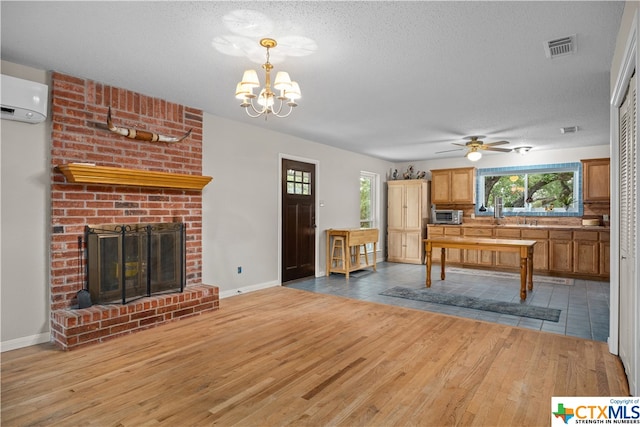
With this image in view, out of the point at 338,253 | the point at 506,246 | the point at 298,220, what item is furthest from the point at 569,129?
the point at 298,220

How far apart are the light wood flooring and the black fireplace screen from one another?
50cm

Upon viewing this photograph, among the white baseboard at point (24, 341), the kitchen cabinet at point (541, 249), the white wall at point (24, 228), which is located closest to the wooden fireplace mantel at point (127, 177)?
the white wall at point (24, 228)

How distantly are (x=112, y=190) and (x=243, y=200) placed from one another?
1.69 m

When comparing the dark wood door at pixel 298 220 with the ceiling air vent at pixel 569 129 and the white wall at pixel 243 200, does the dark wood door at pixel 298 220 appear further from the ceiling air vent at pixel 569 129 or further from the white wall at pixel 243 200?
the ceiling air vent at pixel 569 129

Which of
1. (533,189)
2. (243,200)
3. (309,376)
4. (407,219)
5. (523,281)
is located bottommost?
(309,376)

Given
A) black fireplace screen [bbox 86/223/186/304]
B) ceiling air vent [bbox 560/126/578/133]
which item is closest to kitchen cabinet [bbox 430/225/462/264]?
ceiling air vent [bbox 560/126/578/133]

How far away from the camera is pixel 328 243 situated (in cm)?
630

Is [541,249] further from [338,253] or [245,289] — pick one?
[245,289]

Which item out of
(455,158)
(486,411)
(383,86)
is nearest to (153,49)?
(383,86)

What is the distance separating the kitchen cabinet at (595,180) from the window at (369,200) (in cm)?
384

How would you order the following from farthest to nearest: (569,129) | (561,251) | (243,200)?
(561,251) → (569,129) → (243,200)

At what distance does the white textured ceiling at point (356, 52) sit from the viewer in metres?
2.15

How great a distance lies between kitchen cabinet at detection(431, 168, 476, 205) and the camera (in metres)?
7.36

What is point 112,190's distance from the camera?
352cm
